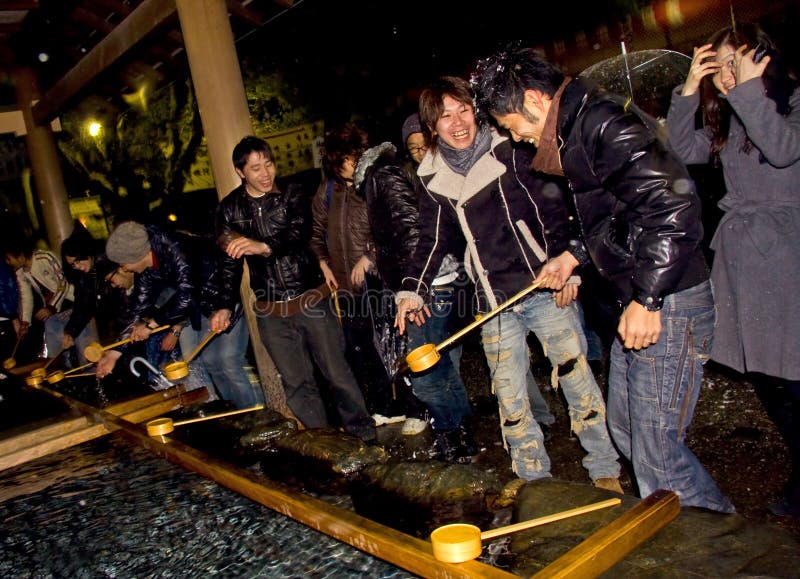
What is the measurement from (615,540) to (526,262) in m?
1.71

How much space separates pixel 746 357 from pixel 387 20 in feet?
28.2

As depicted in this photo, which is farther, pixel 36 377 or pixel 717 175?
pixel 717 175

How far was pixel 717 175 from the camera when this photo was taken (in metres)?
5.46

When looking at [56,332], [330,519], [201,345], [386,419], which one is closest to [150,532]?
[330,519]

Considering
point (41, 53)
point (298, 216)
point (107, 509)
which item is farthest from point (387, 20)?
point (107, 509)

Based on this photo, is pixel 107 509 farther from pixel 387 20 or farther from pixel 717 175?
pixel 387 20

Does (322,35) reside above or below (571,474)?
above

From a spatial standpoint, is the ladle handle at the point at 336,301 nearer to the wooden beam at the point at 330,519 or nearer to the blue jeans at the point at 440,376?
the blue jeans at the point at 440,376

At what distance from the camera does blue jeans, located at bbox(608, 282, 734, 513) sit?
6.44ft

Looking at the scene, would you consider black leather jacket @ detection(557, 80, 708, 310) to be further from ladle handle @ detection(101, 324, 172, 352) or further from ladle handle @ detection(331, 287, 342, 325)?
ladle handle @ detection(101, 324, 172, 352)

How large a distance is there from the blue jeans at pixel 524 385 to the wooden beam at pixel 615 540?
1.37 m

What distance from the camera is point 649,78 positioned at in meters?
4.46

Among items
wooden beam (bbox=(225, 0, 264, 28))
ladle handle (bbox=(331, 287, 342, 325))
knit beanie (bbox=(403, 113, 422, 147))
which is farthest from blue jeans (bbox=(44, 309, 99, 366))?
knit beanie (bbox=(403, 113, 422, 147))

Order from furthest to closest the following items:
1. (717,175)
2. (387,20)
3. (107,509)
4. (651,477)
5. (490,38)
→ (387,20) → (490,38) → (717,175) → (107,509) → (651,477)
